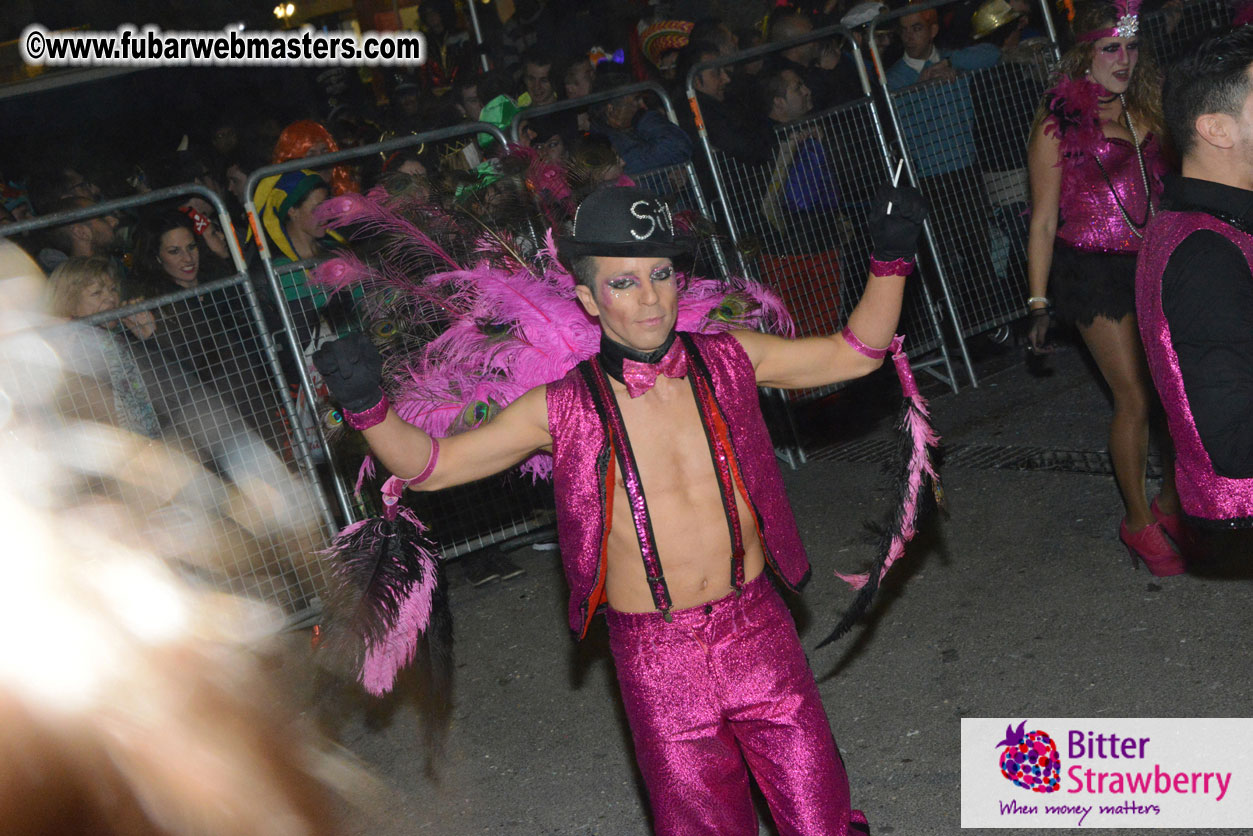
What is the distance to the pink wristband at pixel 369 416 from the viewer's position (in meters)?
2.61

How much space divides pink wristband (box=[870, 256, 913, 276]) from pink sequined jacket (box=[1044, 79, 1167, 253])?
80.6 inches

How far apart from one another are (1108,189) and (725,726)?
9.29 ft

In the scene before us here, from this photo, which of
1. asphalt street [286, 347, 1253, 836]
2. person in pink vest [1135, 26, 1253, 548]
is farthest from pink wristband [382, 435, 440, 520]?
person in pink vest [1135, 26, 1253, 548]

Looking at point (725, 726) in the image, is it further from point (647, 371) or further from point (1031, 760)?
point (1031, 760)

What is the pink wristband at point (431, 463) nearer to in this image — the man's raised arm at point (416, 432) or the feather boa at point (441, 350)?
the man's raised arm at point (416, 432)

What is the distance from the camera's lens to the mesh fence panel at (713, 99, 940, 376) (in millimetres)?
6715

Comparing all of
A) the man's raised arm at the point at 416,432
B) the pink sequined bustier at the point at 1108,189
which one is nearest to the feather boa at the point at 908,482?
the man's raised arm at the point at 416,432

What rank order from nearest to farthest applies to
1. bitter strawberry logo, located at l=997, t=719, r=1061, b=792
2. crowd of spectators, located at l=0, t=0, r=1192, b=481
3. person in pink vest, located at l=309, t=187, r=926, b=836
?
1. person in pink vest, located at l=309, t=187, r=926, b=836
2. bitter strawberry logo, located at l=997, t=719, r=1061, b=792
3. crowd of spectators, located at l=0, t=0, r=1192, b=481

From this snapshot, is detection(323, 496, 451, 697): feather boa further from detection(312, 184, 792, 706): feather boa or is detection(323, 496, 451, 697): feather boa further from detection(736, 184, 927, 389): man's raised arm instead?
detection(736, 184, 927, 389): man's raised arm

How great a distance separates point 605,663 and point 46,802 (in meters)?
2.31

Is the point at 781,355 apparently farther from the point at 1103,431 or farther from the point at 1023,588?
the point at 1103,431

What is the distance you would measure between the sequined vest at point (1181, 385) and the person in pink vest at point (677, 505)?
22.8 inches

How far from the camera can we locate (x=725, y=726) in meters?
2.78

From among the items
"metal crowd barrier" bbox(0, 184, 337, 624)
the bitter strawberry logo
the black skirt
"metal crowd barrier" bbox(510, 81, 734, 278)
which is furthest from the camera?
"metal crowd barrier" bbox(510, 81, 734, 278)
